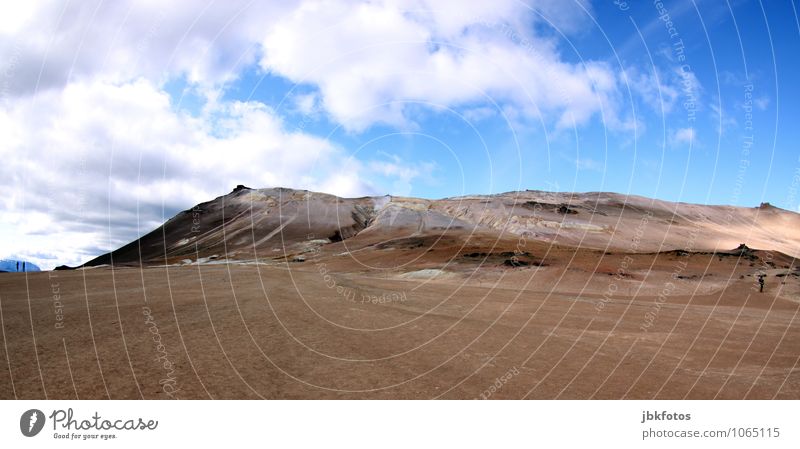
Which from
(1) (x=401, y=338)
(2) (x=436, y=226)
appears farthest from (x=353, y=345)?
(2) (x=436, y=226)

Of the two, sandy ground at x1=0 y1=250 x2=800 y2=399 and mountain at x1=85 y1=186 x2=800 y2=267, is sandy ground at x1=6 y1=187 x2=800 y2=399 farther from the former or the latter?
mountain at x1=85 y1=186 x2=800 y2=267

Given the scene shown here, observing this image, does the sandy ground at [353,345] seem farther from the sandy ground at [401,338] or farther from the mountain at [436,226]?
the mountain at [436,226]

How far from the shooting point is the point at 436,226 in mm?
93000

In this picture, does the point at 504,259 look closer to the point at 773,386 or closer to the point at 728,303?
the point at 728,303

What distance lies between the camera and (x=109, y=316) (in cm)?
1414

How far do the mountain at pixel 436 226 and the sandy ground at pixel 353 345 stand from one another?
46.5 metres

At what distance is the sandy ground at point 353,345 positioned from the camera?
9.12m

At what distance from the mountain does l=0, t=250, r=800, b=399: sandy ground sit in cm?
4647

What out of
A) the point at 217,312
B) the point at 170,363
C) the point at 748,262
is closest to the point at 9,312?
the point at 217,312

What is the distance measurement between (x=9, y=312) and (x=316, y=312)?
9.54 meters

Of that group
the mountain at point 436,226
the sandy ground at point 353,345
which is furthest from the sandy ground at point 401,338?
the mountain at point 436,226

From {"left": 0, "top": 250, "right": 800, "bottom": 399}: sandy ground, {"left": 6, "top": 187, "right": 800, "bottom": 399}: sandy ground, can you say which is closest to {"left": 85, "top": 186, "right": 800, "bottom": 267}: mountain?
{"left": 6, "top": 187, "right": 800, "bottom": 399}: sandy ground

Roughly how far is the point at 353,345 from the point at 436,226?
3181 inches

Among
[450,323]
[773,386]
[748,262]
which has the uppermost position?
[748,262]
